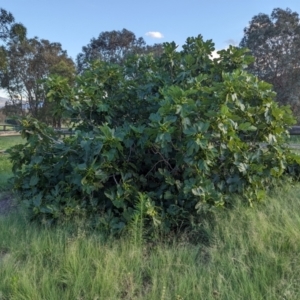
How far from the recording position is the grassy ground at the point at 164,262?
228cm

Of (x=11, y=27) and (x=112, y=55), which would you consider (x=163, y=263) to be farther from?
(x=112, y=55)

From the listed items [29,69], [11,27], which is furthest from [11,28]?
[29,69]

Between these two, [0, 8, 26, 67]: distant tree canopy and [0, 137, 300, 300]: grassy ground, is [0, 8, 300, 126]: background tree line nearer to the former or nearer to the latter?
[0, 8, 26, 67]: distant tree canopy

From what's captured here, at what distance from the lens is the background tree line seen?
24484 millimetres

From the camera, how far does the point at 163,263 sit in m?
2.65

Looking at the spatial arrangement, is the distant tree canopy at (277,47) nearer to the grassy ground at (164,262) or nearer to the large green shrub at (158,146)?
the large green shrub at (158,146)

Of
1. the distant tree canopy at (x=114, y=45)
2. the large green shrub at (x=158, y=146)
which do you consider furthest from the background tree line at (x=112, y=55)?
the large green shrub at (x=158, y=146)

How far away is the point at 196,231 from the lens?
3.26 m

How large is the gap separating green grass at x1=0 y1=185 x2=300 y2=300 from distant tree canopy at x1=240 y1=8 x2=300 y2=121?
24.0 metres

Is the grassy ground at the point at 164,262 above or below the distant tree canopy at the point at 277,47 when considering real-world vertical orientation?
below

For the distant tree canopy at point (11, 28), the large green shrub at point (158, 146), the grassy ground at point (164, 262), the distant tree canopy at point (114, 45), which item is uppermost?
the distant tree canopy at point (114, 45)

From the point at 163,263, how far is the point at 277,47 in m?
27.1

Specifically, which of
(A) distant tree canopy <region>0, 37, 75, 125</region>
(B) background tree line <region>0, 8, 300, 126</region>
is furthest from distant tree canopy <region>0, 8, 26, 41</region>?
(A) distant tree canopy <region>0, 37, 75, 125</region>

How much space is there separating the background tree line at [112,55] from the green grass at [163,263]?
11661 millimetres
